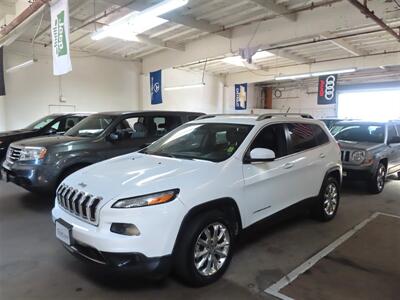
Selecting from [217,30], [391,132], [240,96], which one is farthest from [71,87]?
[391,132]

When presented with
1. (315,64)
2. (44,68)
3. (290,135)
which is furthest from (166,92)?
(290,135)

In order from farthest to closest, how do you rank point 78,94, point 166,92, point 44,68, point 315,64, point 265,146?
point 166,92, point 315,64, point 78,94, point 44,68, point 265,146

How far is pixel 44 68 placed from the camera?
11.6 metres

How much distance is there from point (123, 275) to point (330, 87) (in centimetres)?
1388

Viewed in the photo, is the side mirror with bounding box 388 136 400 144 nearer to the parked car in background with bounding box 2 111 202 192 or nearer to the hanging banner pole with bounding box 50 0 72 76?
the parked car in background with bounding box 2 111 202 192

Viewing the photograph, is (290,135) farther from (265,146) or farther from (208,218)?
(208,218)

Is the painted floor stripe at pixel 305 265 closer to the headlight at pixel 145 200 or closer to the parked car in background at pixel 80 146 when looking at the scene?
the headlight at pixel 145 200

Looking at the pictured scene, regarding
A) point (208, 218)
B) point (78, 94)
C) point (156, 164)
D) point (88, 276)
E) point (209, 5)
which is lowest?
point (88, 276)

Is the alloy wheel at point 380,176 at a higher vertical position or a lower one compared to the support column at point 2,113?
lower

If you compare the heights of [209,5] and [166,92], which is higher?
[209,5]

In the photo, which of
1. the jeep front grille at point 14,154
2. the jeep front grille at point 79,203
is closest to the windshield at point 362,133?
the jeep front grille at point 79,203

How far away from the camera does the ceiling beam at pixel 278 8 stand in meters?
7.32

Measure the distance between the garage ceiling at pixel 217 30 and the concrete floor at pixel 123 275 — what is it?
16.3ft

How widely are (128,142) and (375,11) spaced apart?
6.14m
